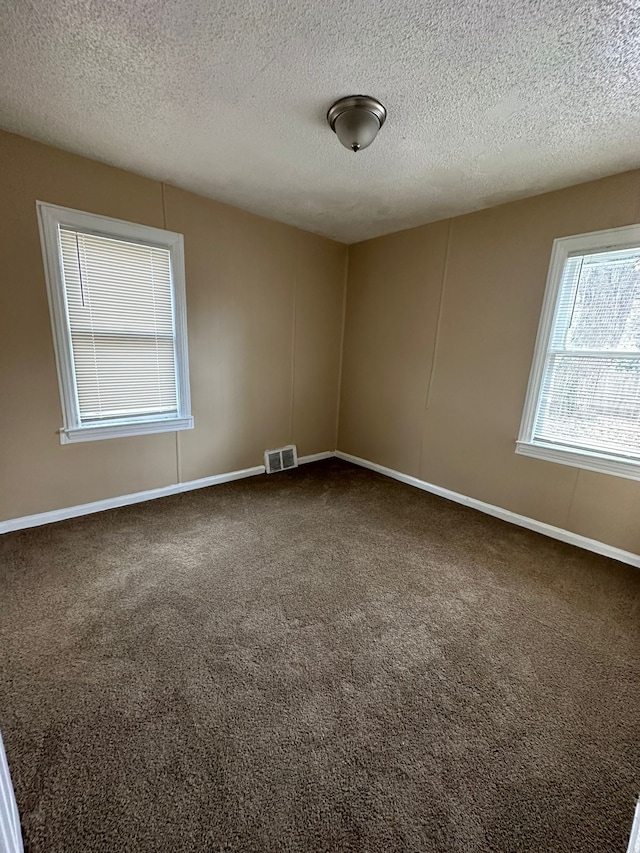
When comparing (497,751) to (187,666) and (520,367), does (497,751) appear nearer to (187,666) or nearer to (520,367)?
(187,666)

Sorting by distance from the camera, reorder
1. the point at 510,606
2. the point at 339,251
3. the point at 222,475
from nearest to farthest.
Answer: the point at 510,606, the point at 222,475, the point at 339,251

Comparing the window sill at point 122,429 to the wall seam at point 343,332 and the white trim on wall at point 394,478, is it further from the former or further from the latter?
the wall seam at point 343,332

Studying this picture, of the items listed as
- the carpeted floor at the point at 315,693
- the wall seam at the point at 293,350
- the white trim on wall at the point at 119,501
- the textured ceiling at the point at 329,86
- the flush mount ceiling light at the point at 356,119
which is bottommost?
the carpeted floor at the point at 315,693

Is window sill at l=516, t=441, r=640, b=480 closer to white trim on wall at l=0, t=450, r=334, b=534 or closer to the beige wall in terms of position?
the beige wall

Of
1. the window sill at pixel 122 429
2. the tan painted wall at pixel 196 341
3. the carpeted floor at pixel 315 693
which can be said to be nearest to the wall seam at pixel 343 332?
the tan painted wall at pixel 196 341

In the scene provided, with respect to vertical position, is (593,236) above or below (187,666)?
above

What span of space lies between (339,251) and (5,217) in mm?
2896

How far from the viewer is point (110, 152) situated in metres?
2.29

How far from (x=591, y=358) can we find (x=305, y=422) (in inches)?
107

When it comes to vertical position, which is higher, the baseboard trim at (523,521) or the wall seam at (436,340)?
the wall seam at (436,340)

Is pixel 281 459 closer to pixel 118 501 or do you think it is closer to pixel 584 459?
pixel 118 501

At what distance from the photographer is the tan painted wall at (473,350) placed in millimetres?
2488

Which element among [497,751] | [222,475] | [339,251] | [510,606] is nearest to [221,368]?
[222,475]

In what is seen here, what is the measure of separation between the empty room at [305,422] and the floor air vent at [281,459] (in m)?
0.11
